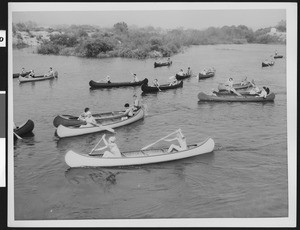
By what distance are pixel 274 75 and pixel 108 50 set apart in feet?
5.92

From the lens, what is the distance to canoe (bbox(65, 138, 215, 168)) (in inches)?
210

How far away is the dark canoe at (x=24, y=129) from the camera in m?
5.36

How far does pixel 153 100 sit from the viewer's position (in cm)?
561

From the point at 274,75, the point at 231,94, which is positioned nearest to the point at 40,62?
the point at 231,94

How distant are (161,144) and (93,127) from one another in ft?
2.45

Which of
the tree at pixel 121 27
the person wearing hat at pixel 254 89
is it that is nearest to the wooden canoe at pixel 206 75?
the person wearing hat at pixel 254 89

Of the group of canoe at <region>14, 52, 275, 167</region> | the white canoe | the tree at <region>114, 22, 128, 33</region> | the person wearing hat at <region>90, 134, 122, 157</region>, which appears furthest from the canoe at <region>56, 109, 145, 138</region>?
the tree at <region>114, 22, 128, 33</region>

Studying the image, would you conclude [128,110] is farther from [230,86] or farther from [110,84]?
[230,86]

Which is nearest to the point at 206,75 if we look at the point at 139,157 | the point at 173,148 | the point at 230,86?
the point at 230,86

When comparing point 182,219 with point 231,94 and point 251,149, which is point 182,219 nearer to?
point 251,149

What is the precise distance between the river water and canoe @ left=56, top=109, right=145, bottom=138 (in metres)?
0.07

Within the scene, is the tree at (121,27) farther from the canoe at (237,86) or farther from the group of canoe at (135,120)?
the canoe at (237,86)

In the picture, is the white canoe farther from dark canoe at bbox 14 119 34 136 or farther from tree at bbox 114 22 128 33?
tree at bbox 114 22 128 33

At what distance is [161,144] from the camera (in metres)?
5.50
